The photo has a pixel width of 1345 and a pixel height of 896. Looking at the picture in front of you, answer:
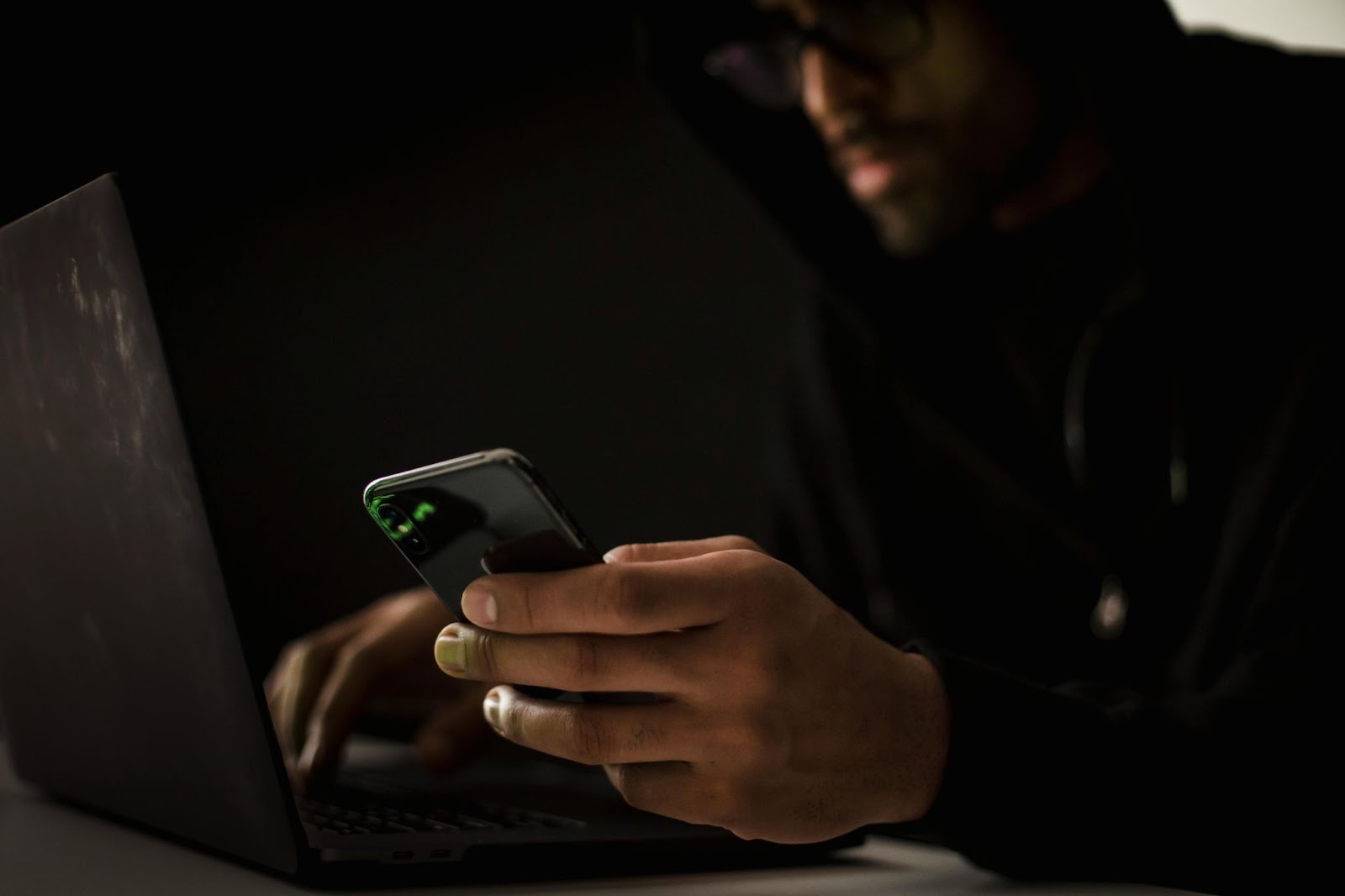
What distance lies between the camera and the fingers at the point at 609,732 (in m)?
Result: 0.47

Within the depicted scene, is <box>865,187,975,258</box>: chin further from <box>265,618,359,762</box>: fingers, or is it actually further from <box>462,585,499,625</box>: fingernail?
<box>462,585,499,625</box>: fingernail

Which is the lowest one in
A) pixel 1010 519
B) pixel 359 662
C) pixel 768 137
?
pixel 1010 519

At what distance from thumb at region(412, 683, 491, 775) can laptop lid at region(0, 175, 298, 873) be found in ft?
1.02

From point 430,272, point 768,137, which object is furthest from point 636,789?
point 430,272

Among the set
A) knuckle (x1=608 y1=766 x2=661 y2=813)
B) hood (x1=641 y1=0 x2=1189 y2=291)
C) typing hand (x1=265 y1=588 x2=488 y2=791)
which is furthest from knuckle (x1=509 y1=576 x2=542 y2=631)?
hood (x1=641 y1=0 x2=1189 y2=291)

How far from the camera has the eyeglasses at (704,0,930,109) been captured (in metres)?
1.31

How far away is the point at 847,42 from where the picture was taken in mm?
1318

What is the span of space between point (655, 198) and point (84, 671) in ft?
6.43

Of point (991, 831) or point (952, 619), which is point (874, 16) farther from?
point (991, 831)

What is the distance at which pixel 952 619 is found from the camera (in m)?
1.23

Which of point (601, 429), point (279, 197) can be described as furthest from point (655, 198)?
point (279, 197)

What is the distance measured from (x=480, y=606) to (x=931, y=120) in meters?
1.11

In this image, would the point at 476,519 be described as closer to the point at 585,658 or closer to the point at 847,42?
the point at 585,658

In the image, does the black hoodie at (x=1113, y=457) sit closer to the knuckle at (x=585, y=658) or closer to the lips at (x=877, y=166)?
the lips at (x=877, y=166)
